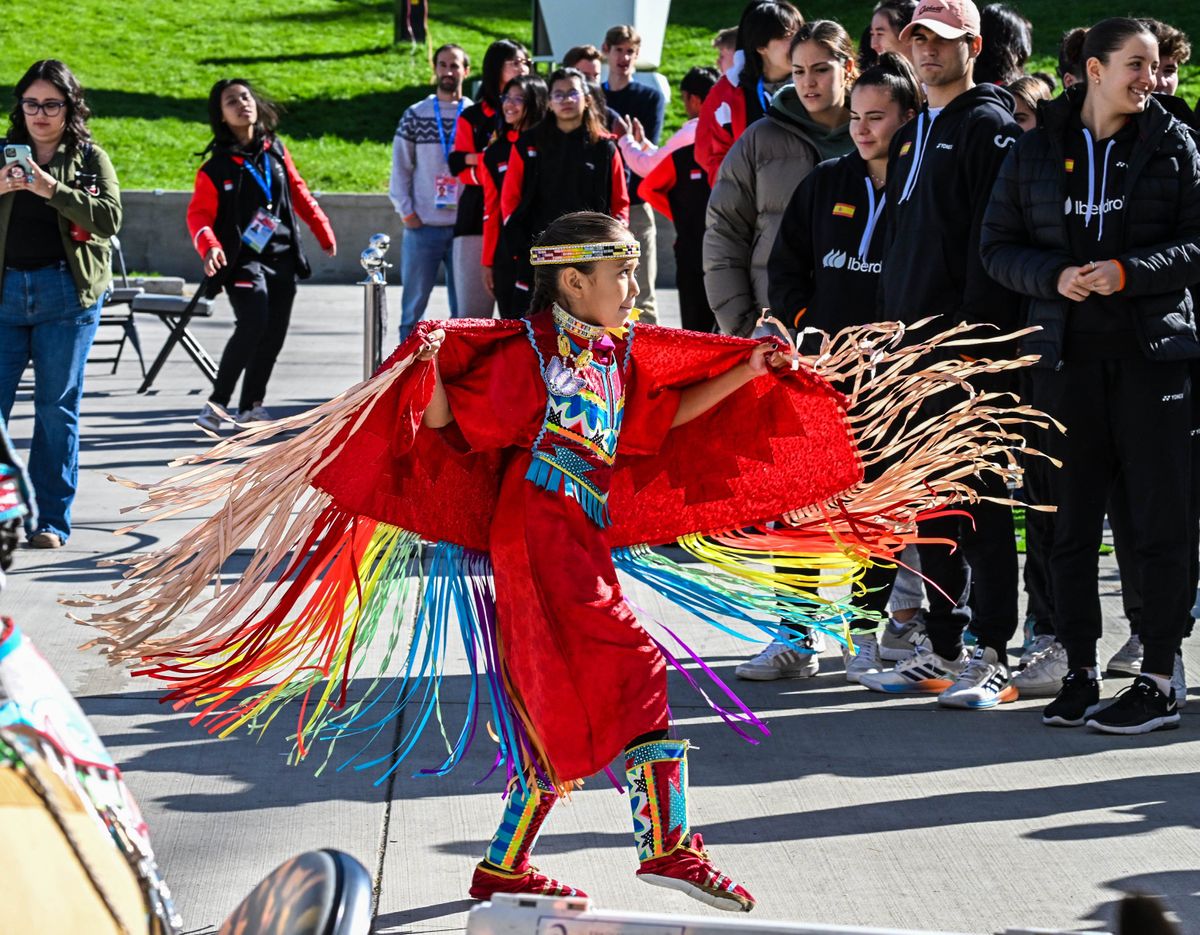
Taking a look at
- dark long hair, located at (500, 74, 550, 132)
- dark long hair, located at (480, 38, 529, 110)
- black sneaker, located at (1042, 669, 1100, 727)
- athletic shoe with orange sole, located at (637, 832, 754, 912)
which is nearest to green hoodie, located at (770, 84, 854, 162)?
black sneaker, located at (1042, 669, 1100, 727)

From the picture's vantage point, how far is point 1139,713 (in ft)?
15.6

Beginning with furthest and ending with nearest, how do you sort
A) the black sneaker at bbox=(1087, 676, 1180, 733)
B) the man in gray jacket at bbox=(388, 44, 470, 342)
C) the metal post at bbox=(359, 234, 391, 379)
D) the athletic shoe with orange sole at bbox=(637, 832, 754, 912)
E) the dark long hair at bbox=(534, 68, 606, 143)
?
the man in gray jacket at bbox=(388, 44, 470, 342)
the dark long hair at bbox=(534, 68, 606, 143)
the metal post at bbox=(359, 234, 391, 379)
the black sneaker at bbox=(1087, 676, 1180, 733)
the athletic shoe with orange sole at bbox=(637, 832, 754, 912)

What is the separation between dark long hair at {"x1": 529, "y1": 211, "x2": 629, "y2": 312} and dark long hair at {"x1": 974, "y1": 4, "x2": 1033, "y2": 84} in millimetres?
2862

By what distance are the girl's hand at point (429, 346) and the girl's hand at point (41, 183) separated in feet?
11.4

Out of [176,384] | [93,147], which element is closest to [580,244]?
[93,147]

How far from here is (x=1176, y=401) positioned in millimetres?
4734

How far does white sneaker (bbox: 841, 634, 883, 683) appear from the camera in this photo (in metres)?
5.30

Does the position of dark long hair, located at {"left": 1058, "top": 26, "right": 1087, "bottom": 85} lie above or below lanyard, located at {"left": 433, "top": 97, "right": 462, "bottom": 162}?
above

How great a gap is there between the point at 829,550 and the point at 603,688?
3.18 ft

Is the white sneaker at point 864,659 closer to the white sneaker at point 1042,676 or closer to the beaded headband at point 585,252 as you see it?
the white sneaker at point 1042,676

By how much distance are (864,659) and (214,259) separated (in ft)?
15.5

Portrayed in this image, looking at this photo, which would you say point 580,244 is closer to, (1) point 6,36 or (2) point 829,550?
(2) point 829,550

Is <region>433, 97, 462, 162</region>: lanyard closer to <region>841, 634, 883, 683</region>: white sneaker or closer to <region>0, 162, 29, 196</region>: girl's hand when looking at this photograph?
<region>0, 162, 29, 196</region>: girl's hand

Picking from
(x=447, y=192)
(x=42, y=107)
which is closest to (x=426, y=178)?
(x=447, y=192)
